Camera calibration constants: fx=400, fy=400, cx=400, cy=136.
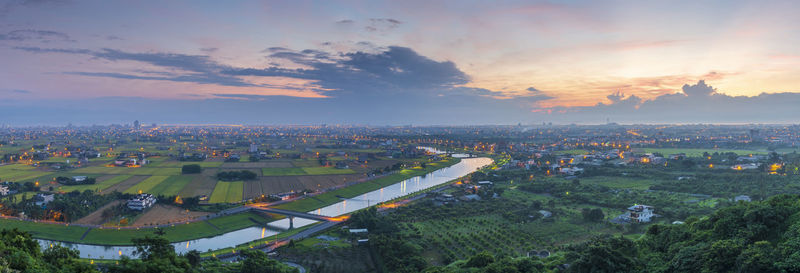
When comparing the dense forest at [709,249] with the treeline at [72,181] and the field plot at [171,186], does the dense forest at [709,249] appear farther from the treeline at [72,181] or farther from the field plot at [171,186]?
the treeline at [72,181]

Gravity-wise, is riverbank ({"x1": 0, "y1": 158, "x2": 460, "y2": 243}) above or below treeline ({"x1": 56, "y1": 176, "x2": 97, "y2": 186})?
below

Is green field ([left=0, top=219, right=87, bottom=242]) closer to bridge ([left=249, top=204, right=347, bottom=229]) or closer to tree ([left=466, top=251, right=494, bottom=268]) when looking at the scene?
bridge ([left=249, top=204, right=347, bottom=229])

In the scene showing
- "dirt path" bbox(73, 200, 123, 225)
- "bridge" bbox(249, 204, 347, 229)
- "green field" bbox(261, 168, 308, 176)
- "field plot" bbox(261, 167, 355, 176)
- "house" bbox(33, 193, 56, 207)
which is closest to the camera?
"dirt path" bbox(73, 200, 123, 225)

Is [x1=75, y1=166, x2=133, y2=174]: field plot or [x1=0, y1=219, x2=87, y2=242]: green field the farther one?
[x1=75, y1=166, x2=133, y2=174]: field plot

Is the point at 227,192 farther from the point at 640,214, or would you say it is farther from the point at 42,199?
the point at 640,214

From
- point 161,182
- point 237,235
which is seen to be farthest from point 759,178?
point 161,182

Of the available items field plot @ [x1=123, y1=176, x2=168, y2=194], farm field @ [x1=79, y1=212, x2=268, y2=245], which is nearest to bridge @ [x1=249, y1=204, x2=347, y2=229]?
farm field @ [x1=79, y1=212, x2=268, y2=245]

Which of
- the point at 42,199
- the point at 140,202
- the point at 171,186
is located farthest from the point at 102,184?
the point at 140,202
